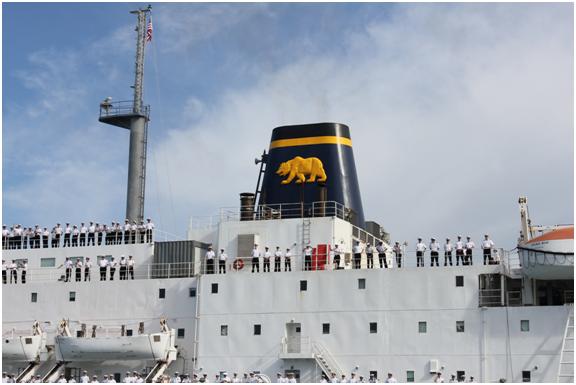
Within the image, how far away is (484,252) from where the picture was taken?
30312 millimetres

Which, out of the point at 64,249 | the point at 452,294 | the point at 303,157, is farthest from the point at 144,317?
the point at 452,294

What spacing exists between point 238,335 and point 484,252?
26.9 ft

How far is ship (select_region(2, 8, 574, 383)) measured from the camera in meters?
28.8

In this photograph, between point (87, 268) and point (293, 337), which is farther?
point (87, 268)

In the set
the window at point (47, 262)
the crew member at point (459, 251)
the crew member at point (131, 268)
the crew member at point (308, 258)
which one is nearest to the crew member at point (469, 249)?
the crew member at point (459, 251)

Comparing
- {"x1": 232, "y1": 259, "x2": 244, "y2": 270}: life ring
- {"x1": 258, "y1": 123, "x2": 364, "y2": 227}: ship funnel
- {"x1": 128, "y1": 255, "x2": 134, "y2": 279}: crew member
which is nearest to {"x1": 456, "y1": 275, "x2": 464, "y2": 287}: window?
{"x1": 258, "y1": 123, "x2": 364, "y2": 227}: ship funnel

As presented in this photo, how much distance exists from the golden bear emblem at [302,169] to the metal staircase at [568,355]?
407 inches

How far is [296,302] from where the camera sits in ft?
101

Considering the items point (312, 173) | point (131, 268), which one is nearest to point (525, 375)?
point (312, 173)

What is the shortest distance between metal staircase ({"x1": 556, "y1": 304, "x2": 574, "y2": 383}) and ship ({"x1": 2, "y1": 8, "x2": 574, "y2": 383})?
0.04m

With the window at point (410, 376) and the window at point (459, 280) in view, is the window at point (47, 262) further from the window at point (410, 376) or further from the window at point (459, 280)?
the window at point (459, 280)

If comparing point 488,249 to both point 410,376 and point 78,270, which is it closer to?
point 410,376

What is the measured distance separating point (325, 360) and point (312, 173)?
7.52 meters

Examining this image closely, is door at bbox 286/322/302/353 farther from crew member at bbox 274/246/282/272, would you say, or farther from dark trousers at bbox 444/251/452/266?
dark trousers at bbox 444/251/452/266
